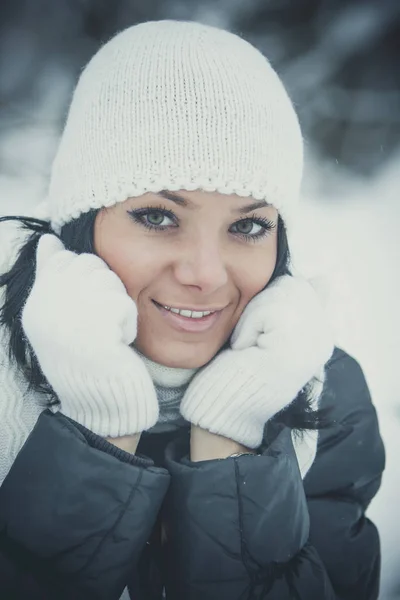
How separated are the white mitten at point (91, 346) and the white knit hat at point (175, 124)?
0.67 ft

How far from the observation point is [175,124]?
1014 mm

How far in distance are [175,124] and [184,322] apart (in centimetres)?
50

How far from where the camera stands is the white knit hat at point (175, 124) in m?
1.01

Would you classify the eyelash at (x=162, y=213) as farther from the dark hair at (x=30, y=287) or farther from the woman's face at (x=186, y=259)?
the dark hair at (x=30, y=287)

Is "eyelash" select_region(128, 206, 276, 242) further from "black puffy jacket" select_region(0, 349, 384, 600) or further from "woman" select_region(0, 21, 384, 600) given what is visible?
"black puffy jacket" select_region(0, 349, 384, 600)

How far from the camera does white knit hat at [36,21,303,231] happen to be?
1013 mm

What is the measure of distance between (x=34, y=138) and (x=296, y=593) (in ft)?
7.11

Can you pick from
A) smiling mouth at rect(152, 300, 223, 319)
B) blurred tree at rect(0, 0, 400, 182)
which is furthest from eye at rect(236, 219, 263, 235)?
blurred tree at rect(0, 0, 400, 182)

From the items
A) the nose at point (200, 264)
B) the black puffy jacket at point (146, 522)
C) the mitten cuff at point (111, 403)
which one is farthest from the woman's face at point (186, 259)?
the black puffy jacket at point (146, 522)

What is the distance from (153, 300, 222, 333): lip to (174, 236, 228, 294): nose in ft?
0.39

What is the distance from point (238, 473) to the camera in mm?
1032

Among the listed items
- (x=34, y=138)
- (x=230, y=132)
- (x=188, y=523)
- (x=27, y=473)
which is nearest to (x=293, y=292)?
(x=230, y=132)

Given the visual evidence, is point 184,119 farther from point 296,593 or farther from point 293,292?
point 296,593

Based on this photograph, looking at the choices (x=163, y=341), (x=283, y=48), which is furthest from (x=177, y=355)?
(x=283, y=48)
